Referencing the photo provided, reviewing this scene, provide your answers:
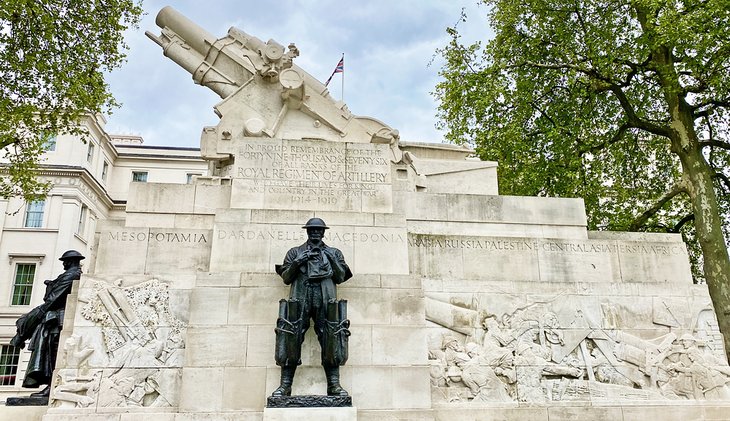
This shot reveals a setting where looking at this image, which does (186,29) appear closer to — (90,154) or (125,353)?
(125,353)

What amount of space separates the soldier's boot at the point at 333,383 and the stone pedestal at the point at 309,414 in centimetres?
28

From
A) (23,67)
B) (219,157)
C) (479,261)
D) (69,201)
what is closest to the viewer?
(479,261)

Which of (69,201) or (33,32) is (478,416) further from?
(69,201)

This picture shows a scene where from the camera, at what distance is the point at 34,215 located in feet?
120

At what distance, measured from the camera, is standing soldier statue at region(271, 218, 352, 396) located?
827cm

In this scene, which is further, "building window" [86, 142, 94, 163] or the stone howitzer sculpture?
"building window" [86, 142, 94, 163]

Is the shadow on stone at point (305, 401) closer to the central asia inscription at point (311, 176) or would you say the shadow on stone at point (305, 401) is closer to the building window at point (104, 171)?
the central asia inscription at point (311, 176)

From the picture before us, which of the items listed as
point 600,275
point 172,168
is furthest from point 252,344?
point 172,168

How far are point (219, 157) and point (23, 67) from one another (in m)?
8.77

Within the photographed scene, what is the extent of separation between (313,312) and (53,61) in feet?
49.0

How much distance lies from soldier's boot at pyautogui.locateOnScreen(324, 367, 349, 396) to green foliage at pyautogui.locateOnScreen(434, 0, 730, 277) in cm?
1312

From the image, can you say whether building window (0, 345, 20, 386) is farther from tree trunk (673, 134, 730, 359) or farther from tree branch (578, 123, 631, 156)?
tree trunk (673, 134, 730, 359)

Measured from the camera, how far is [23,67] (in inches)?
675

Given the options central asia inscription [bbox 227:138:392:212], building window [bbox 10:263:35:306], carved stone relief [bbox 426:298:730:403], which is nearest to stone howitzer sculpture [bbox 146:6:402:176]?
central asia inscription [bbox 227:138:392:212]
